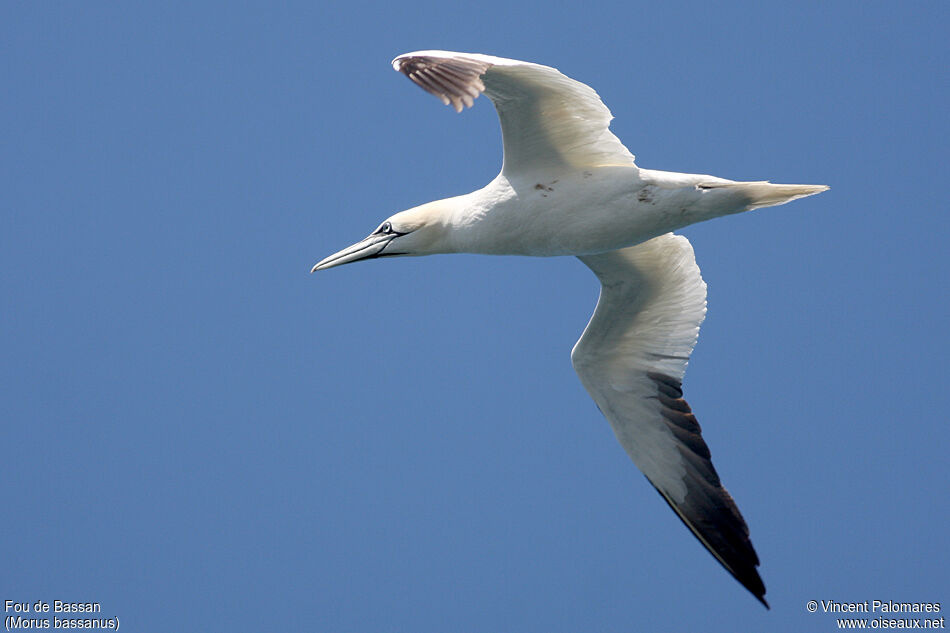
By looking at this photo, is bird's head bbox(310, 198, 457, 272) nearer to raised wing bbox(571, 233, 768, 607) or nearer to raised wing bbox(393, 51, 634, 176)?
raised wing bbox(393, 51, 634, 176)

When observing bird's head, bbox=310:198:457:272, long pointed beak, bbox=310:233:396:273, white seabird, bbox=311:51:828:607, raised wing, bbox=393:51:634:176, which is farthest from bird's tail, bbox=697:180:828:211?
long pointed beak, bbox=310:233:396:273

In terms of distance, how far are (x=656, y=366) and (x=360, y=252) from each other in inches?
113

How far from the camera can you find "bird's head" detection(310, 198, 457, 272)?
998cm

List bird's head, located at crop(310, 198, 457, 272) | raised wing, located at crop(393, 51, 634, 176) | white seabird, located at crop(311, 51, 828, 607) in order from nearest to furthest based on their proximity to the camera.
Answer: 1. raised wing, located at crop(393, 51, 634, 176)
2. white seabird, located at crop(311, 51, 828, 607)
3. bird's head, located at crop(310, 198, 457, 272)

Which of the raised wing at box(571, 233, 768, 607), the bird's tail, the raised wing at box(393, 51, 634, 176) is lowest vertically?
the raised wing at box(571, 233, 768, 607)

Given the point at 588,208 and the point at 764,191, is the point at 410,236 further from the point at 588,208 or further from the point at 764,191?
the point at 764,191

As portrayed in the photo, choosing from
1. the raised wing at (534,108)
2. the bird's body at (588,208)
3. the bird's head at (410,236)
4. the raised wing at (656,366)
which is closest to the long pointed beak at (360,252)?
the bird's head at (410,236)

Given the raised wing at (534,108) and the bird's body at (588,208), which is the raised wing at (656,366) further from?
the raised wing at (534,108)

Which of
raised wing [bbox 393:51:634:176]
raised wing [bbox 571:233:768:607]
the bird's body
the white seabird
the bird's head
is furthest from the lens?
raised wing [bbox 571:233:768:607]

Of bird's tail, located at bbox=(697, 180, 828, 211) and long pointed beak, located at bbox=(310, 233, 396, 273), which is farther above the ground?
long pointed beak, located at bbox=(310, 233, 396, 273)

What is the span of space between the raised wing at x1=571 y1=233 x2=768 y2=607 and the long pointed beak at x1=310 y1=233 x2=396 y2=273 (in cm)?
182

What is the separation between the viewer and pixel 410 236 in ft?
33.2

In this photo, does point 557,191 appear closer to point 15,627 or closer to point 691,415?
point 691,415

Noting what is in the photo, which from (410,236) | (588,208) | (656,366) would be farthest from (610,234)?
(656,366)
